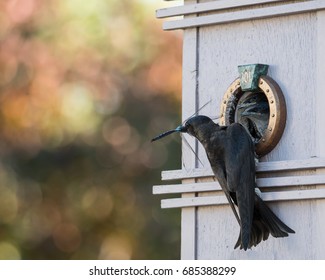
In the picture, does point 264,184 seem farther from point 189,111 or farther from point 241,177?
point 189,111

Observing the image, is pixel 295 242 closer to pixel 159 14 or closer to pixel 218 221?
pixel 218 221

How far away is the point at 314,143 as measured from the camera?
6199 mm

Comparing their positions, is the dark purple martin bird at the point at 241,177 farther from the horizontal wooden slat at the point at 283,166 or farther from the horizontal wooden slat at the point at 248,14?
the horizontal wooden slat at the point at 248,14

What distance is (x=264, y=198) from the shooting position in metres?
6.27

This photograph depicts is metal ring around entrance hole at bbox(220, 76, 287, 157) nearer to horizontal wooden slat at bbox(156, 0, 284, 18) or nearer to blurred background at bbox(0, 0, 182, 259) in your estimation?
horizontal wooden slat at bbox(156, 0, 284, 18)

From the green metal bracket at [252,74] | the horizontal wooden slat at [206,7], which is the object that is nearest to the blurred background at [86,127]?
the horizontal wooden slat at [206,7]

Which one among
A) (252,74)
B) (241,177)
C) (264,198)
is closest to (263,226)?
(264,198)

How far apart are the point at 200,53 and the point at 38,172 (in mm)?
4363

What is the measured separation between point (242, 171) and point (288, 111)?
1.03 ft

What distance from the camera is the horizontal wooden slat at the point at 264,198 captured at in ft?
20.1

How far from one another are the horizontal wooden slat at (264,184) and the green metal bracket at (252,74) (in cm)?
37

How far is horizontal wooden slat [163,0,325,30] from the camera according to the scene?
6.24 meters

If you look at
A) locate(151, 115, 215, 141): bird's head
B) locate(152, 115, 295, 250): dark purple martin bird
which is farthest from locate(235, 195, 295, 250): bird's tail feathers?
locate(151, 115, 215, 141): bird's head
